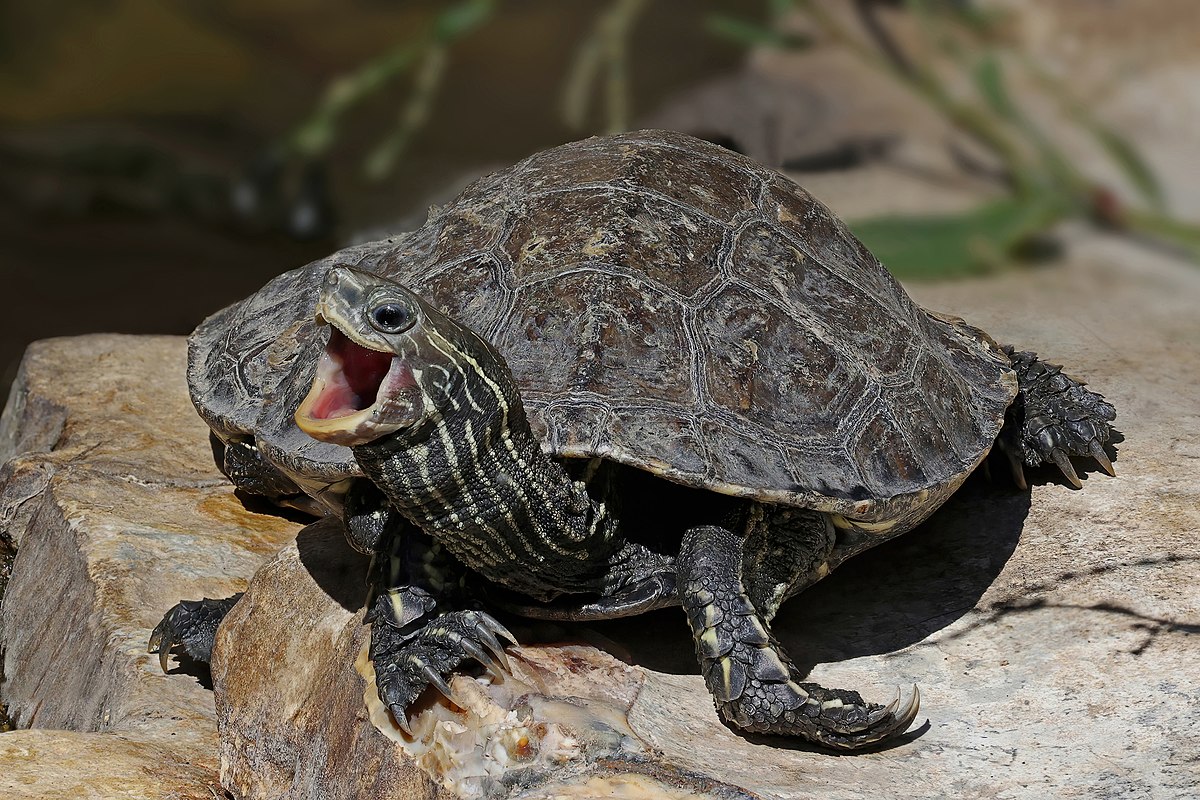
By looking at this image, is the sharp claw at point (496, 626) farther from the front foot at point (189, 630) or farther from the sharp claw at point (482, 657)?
the front foot at point (189, 630)

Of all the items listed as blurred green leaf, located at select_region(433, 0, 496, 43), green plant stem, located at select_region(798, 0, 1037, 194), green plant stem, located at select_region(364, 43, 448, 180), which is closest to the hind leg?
green plant stem, located at select_region(798, 0, 1037, 194)

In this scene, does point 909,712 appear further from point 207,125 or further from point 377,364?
point 207,125

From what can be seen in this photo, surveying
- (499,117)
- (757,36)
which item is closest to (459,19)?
(757,36)

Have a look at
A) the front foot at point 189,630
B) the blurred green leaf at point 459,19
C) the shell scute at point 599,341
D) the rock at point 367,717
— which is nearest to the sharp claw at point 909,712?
→ the rock at point 367,717

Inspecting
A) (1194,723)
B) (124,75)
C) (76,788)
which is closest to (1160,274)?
(1194,723)

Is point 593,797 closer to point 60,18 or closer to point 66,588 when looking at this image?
point 66,588

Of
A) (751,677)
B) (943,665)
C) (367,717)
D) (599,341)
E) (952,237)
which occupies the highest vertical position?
(952,237)

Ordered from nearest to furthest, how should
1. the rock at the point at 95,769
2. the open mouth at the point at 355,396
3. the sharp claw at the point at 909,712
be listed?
the open mouth at the point at 355,396 < the sharp claw at the point at 909,712 < the rock at the point at 95,769
